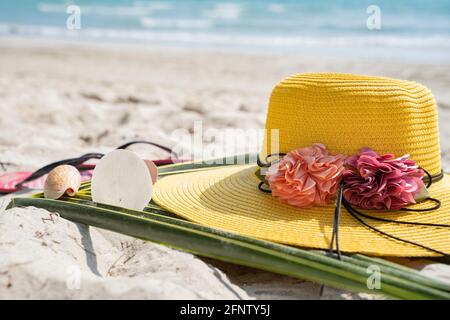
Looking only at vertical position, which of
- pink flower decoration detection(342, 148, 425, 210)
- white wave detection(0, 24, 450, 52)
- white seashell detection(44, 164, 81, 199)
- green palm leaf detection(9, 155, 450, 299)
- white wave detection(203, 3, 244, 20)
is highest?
white wave detection(203, 3, 244, 20)

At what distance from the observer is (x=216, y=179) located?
2213mm

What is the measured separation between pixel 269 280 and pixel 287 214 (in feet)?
0.78

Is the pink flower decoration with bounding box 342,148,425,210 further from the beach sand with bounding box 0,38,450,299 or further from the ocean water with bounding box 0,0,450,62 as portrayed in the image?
the ocean water with bounding box 0,0,450,62

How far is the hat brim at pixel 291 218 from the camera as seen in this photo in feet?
5.43

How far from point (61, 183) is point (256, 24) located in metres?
11.7

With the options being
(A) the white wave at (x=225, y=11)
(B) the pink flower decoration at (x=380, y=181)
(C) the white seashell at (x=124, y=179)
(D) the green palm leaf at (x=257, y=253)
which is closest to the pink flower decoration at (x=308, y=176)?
(B) the pink flower decoration at (x=380, y=181)

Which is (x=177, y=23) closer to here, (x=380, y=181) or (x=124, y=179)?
(x=124, y=179)

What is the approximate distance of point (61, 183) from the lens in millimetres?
2041

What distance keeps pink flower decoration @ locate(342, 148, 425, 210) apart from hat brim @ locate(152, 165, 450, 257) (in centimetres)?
5

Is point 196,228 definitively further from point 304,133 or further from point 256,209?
point 304,133

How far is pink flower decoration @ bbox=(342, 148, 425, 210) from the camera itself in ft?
5.74

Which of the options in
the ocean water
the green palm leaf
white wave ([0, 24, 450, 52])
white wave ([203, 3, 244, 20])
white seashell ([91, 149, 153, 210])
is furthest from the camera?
white wave ([203, 3, 244, 20])

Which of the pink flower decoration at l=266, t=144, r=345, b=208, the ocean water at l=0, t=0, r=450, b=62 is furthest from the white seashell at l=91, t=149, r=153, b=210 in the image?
the ocean water at l=0, t=0, r=450, b=62
